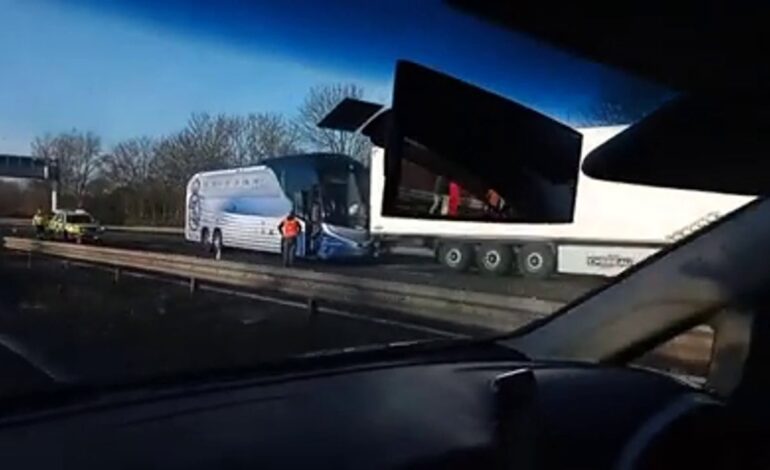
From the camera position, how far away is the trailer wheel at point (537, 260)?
2.50 meters

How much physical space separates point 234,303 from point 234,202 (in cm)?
24

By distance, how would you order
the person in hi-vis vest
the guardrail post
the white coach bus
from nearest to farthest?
the white coach bus < the person in hi-vis vest < the guardrail post

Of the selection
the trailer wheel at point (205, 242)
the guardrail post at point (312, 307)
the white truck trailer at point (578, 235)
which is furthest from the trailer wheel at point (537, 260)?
the trailer wheel at point (205, 242)

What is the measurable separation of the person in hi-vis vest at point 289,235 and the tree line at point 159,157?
15 cm

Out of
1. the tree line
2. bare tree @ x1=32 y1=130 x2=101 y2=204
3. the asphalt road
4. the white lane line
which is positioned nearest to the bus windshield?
the tree line

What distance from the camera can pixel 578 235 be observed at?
2.50 meters

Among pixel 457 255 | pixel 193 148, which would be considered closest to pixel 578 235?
pixel 457 255

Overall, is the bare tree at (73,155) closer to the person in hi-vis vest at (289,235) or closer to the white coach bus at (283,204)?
the white coach bus at (283,204)

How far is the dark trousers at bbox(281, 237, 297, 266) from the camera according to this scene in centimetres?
221

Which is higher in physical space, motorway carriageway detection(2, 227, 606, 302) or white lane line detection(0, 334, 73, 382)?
motorway carriageway detection(2, 227, 606, 302)

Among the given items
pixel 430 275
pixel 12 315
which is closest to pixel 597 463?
pixel 430 275

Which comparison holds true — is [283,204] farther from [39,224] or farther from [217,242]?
[39,224]

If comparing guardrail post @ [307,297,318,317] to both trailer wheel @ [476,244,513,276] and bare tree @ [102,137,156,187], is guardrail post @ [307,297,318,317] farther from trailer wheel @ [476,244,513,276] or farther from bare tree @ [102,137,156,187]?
bare tree @ [102,137,156,187]

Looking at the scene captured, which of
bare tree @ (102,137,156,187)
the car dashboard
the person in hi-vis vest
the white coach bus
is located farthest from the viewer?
the person in hi-vis vest
